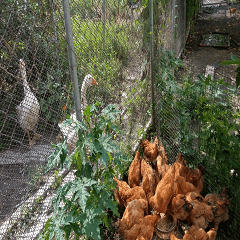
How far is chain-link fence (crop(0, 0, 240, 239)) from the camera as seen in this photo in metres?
2.28

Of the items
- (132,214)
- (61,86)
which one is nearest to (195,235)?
(132,214)

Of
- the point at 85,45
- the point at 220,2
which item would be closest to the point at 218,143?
the point at 85,45

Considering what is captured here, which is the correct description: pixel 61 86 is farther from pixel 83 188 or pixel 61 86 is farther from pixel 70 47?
pixel 83 188

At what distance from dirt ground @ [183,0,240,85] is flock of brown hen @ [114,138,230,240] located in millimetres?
3003

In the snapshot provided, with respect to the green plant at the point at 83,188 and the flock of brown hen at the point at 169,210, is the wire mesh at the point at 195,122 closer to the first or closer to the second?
the flock of brown hen at the point at 169,210

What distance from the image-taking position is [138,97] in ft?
12.7

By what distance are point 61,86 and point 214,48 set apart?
23.0 feet

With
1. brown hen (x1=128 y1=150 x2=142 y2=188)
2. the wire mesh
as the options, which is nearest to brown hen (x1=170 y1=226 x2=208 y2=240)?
the wire mesh

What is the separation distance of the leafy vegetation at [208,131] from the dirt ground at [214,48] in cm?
151

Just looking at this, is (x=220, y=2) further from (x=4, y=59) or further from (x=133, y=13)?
(x=4, y=59)

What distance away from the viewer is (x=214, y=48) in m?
8.34

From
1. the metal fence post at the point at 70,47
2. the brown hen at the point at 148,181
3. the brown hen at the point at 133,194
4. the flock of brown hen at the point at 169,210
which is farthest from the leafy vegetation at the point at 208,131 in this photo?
the metal fence post at the point at 70,47

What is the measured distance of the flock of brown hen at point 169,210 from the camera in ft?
8.11

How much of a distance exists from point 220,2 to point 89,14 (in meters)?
13.6
